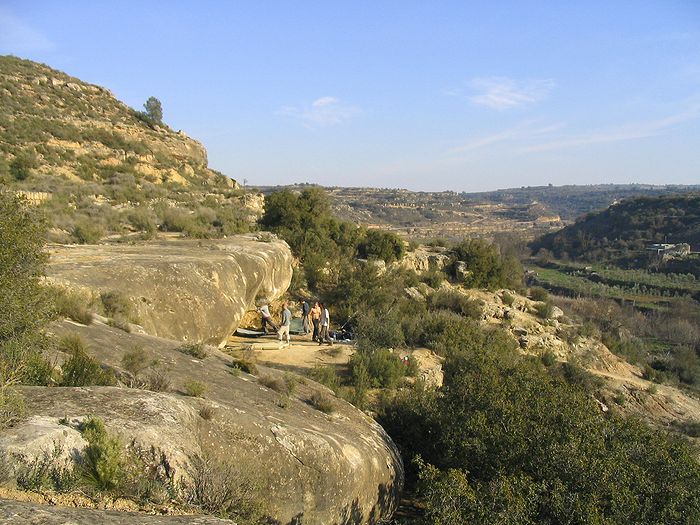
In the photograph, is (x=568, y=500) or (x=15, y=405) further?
(x=568, y=500)

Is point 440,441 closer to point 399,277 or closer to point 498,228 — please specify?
point 399,277

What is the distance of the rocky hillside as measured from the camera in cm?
2384

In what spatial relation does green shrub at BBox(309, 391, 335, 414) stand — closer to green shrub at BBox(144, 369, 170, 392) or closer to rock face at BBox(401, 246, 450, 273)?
green shrub at BBox(144, 369, 170, 392)

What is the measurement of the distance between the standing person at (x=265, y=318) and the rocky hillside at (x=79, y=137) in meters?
12.6

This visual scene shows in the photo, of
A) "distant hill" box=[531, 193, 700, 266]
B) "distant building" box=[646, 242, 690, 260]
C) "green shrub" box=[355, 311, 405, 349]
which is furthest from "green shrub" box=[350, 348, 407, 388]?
"distant hill" box=[531, 193, 700, 266]

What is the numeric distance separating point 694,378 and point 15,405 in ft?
78.2

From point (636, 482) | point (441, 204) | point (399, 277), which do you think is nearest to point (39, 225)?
point (636, 482)

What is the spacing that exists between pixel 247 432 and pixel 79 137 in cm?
2909

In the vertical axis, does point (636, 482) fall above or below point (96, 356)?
below

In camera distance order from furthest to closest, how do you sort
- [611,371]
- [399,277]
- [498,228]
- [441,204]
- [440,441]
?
[441,204], [498,228], [399,277], [611,371], [440,441]

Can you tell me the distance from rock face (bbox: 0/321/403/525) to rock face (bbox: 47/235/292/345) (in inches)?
64.5

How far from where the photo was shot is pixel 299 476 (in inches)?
177

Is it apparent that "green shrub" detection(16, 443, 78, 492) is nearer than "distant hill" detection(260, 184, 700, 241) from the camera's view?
Yes

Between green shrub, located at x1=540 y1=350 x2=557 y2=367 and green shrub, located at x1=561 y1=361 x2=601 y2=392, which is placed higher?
green shrub, located at x1=540 y1=350 x2=557 y2=367
